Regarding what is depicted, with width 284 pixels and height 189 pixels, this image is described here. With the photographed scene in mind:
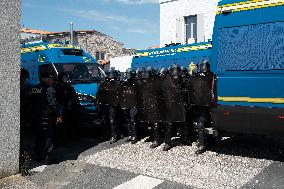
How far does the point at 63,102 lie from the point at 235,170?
4908mm

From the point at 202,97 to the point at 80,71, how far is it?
16.3 feet

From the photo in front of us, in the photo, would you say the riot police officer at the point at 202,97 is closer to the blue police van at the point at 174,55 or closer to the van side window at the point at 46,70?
the van side window at the point at 46,70

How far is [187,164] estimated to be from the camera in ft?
23.3

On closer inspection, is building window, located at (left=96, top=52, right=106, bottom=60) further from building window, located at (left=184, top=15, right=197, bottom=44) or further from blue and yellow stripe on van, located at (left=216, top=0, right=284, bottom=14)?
blue and yellow stripe on van, located at (left=216, top=0, right=284, bottom=14)

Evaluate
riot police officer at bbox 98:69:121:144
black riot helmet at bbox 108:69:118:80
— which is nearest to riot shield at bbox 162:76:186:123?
riot police officer at bbox 98:69:121:144

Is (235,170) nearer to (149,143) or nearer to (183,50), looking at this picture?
(149,143)

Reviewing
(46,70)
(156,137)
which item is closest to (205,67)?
(156,137)

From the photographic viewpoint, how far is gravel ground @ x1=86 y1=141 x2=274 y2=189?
20.3ft

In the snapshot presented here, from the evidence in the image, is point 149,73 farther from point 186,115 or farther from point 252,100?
point 252,100

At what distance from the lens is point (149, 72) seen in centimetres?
877

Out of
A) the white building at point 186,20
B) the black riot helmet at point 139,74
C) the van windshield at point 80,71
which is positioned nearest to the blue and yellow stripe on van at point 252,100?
the black riot helmet at point 139,74

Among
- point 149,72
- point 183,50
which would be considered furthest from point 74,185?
point 183,50

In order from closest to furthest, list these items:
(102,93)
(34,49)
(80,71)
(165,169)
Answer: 1. (165,169)
2. (102,93)
3. (80,71)
4. (34,49)

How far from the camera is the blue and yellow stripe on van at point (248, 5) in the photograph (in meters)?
6.38
